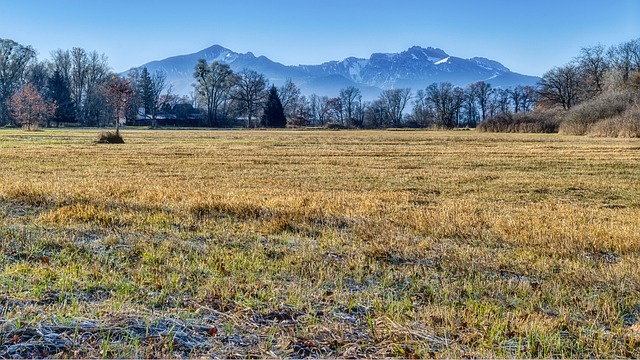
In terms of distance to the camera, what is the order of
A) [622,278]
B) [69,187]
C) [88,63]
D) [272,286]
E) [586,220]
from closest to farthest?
[272,286]
[622,278]
[586,220]
[69,187]
[88,63]

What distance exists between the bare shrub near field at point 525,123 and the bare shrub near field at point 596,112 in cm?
747

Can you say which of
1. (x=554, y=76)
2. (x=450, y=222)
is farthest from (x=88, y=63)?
(x=450, y=222)

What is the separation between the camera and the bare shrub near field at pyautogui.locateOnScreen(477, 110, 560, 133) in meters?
65.1

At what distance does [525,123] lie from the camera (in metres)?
68.4

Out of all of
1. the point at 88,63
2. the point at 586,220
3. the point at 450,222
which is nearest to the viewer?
the point at 450,222

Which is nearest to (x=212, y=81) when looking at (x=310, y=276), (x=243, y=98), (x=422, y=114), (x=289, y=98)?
(x=243, y=98)

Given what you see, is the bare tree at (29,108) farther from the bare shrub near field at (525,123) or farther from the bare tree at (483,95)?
the bare tree at (483,95)

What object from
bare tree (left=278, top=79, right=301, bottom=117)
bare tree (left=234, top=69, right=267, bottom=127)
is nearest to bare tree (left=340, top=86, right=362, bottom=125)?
bare tree (left=278, top=79, right=301, bottom=117)

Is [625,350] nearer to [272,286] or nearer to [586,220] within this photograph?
[272,286]

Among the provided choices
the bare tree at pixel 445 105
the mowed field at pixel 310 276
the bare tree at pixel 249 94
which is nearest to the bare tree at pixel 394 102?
the bare tree at pixel 445 105

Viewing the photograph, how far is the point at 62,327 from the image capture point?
10.7 ft

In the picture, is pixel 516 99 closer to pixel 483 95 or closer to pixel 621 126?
pixel 483 95

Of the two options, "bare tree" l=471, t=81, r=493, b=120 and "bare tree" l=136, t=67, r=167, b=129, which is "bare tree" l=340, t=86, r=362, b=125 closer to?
"bare tree" l=471, t=81, r=493, b=120

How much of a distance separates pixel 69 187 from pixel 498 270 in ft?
28.0
